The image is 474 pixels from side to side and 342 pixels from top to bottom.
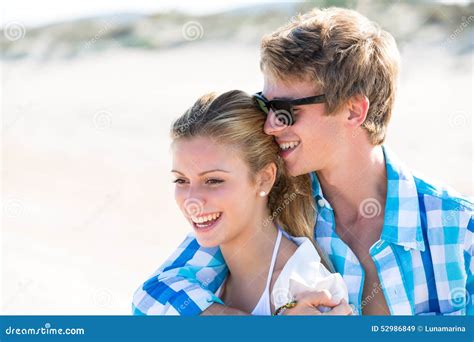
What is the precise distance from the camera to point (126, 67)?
18.6 meters

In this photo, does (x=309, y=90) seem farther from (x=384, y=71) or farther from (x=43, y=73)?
(x=43, y=73)

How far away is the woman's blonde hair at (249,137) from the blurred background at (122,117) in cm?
340

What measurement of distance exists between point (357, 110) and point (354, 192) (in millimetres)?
379

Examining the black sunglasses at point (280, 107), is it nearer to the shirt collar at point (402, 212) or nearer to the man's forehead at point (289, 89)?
the man's forehead at point (289, 89)

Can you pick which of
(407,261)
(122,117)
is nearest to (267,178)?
(407,261)

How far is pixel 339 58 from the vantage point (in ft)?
11.3

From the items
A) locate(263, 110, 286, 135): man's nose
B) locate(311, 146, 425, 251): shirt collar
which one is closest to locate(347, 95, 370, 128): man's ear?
locate(311, 146, 425, 251): shirt collar

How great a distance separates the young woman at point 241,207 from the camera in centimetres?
312

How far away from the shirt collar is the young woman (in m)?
0.34

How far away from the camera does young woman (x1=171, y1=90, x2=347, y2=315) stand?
10.2ft

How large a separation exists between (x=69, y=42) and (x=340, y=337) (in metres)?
19.5

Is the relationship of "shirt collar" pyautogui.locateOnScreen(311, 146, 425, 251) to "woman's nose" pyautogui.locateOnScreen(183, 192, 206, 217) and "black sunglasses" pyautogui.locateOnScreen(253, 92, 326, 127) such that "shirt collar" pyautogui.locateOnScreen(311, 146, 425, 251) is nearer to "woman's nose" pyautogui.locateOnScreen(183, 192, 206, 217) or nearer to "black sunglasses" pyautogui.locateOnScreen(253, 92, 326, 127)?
"black sunglasses" pyautogui.locateOnScreen(253, 92, 326, 127)

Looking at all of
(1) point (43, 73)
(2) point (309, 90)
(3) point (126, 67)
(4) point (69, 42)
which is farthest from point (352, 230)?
(4) point (69, 42)

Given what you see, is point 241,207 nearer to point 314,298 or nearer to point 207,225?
point 207,225
